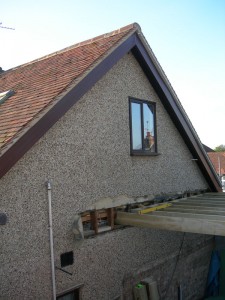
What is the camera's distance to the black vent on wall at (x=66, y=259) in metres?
5.80

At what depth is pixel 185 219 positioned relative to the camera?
20.0 ft

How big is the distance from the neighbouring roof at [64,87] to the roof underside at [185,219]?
100 inches

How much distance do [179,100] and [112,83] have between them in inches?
100

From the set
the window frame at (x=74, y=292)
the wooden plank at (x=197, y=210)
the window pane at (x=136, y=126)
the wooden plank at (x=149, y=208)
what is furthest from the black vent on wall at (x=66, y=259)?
the window pane at (x=136, y=126)

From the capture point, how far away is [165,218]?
6.32 metres

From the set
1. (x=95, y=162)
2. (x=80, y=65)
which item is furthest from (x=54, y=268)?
(x=80, y=65)

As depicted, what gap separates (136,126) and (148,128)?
535 millimetres

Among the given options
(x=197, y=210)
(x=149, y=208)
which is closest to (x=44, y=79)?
(x=149, y=208)

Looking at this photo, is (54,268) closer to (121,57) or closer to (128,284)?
(128,284)

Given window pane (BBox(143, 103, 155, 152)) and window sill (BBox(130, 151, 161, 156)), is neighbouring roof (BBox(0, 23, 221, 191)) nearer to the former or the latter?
window pane (BBox(143, 103, 155, 152))

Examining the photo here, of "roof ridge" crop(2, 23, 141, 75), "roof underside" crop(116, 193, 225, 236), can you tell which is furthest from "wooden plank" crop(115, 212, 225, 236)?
"roof ridge" crop(2, 23, 141, 75)

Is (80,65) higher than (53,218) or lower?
higher

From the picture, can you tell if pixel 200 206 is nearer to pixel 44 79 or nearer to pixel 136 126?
pixel 136 126

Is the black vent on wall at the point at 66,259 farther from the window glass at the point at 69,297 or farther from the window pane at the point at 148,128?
the window pane at the point at 148,128
